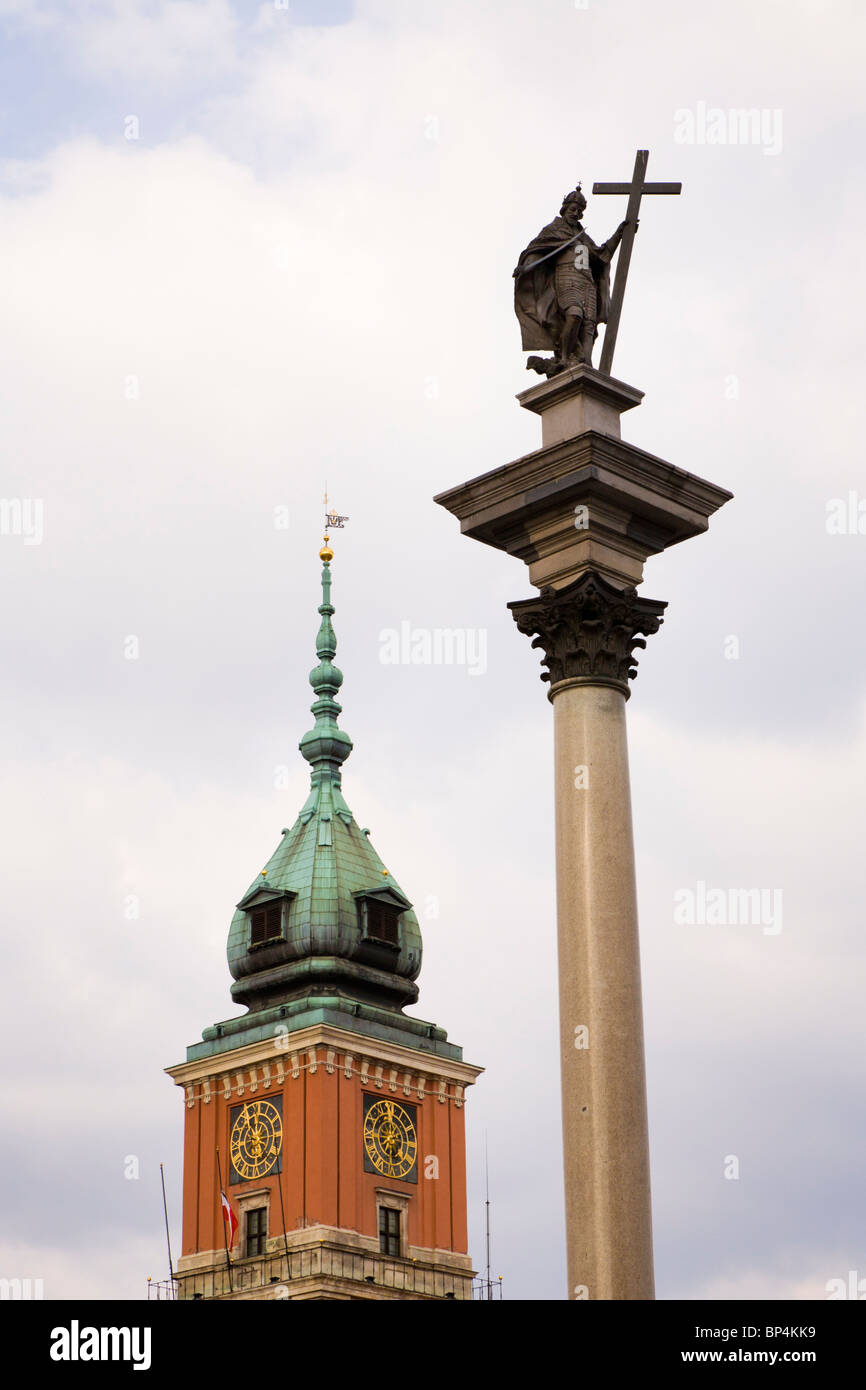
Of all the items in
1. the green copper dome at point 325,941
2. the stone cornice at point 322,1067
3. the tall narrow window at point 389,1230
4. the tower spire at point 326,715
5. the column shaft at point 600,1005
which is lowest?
the column shaft at point 600,1005

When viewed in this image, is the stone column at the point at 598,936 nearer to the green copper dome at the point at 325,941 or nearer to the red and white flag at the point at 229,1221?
the red and white flag at the point at 229,1221

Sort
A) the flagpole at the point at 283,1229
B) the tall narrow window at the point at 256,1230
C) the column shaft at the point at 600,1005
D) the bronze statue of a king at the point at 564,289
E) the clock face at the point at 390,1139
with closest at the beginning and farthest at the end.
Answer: the column shaft at the point at 600,1005, the bronze statue of a king at the point at 564,289, the flagpole at the point at 283,1229, the tall narrow window at the point at 256,1230, the clock face at the point at 390,1139

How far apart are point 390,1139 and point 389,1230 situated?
136 inches

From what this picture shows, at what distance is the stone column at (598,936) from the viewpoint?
18.1m

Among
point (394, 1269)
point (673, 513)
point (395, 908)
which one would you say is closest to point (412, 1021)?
point (395, 908)

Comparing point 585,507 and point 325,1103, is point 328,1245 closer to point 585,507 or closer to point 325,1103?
point 325,1103

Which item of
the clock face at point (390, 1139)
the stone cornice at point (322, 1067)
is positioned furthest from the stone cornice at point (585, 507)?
the clock face at point (390, 1139)

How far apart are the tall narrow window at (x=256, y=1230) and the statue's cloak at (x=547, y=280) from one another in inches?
2657

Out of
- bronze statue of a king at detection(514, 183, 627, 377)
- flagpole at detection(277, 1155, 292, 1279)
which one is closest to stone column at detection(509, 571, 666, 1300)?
bronze statue of a king at detection(514, 183, 627, 377)

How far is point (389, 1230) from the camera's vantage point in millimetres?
85188

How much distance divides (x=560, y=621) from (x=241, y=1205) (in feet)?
226

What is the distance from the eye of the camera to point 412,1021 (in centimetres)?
9019

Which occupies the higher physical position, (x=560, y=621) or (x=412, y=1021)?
(x=412, y=1021)
